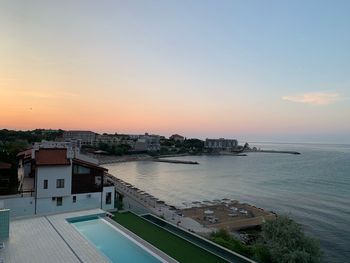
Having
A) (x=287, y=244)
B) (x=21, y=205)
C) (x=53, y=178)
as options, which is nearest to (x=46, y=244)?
(x=21, y=205)

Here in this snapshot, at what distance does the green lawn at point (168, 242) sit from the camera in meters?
9.66

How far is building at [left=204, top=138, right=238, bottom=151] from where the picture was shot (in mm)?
160125

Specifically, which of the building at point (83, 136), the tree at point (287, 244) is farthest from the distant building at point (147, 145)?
the tree at point (287, 244)

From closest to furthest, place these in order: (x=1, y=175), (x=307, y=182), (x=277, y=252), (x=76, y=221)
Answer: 1. (x=76, y=221)
2. (x=277, y=252)
3. (x=1, y=175)
4. (x=307, y=182)

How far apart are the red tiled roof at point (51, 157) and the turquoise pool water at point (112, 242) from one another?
17.8 ft

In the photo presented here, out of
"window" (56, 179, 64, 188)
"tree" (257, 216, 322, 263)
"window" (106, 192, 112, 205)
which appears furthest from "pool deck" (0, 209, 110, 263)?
"tree" (257, 216, 322, 263)

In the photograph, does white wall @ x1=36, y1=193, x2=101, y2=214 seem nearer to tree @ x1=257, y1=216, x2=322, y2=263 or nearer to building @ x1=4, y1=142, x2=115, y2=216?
building @ x1=4, y1=142, x2=115, y2=216

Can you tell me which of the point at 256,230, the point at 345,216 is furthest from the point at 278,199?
the point at 256,230

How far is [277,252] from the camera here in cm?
1369

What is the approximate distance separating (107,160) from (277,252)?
8032 centimetres

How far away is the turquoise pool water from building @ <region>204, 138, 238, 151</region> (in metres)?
147

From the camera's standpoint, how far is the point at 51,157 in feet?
54.5

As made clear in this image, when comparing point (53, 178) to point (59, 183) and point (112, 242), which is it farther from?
point (112, 242)

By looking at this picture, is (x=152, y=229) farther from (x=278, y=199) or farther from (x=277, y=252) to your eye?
(x=278, y=199)
